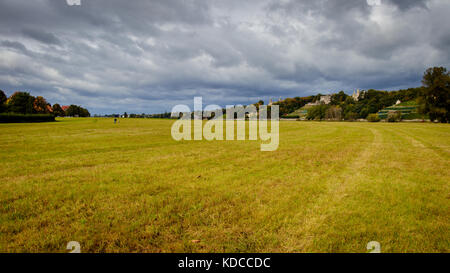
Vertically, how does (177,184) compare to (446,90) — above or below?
below

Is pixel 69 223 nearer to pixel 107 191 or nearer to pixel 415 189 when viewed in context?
pixel 107 191

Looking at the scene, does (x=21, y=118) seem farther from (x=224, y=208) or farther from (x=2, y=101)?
(x=224, y=208)

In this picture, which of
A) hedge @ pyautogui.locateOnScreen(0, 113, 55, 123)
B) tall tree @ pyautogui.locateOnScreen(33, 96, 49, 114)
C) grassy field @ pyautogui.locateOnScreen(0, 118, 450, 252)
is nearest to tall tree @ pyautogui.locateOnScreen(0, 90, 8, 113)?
tall tree @ pyautogui.locateOnScreen(33, 96, 49, 114)

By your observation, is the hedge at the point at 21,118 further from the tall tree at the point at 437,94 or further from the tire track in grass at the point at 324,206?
the tall tree at the point at 437,94

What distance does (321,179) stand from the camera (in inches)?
288

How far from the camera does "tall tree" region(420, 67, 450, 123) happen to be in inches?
2295

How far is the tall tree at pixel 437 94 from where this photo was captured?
2295 inches

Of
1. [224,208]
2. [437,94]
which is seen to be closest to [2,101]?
[224,208]

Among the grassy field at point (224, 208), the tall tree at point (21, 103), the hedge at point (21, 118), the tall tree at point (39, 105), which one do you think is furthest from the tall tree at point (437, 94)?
the tall tree at point (39, 105)

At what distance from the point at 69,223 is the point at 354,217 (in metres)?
6.59

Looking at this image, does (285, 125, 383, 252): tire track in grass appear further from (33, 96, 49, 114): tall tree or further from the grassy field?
(33, 96, 49, 114): tall tree

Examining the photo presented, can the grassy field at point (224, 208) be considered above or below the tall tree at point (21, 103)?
below
